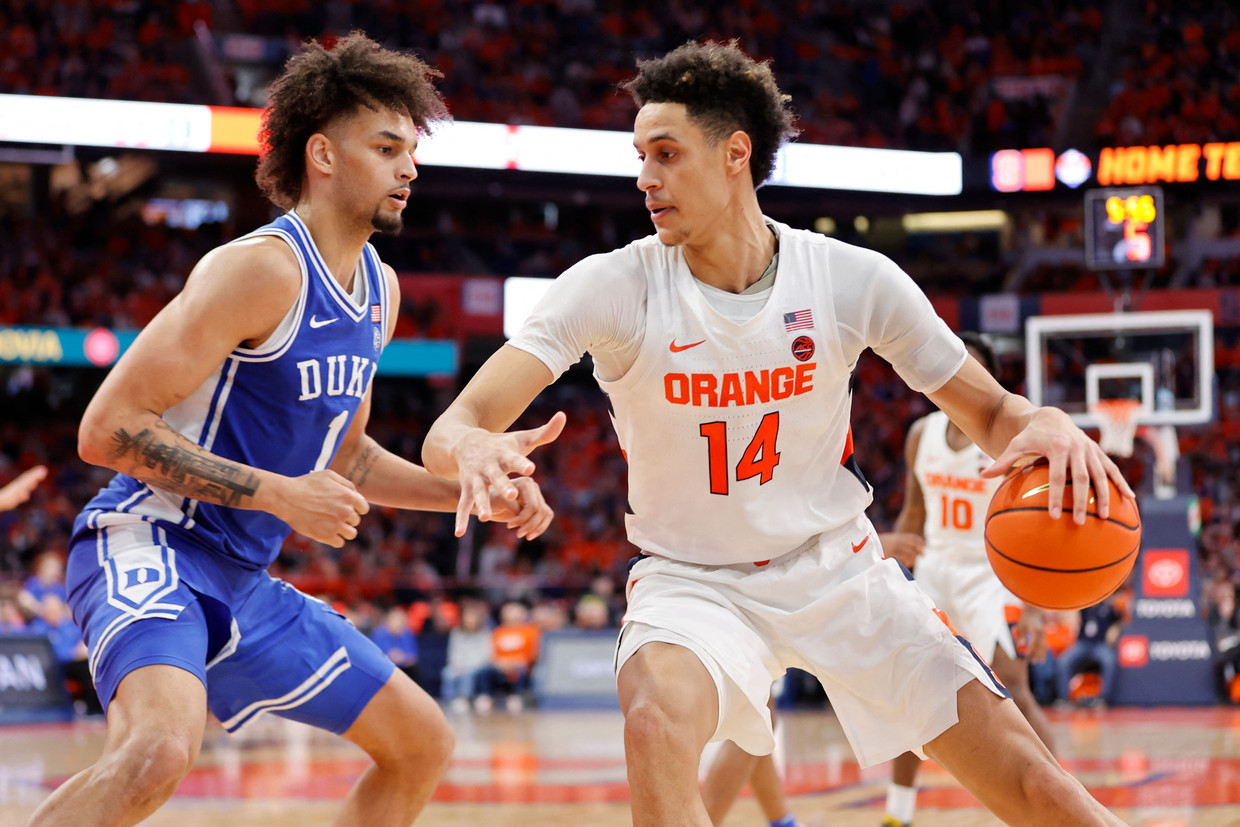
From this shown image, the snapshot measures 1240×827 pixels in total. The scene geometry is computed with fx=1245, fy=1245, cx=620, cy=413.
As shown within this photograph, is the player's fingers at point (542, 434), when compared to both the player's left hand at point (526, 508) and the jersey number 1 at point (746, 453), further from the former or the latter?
the jersey number 1 at point (746, 453)

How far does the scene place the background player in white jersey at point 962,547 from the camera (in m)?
5.88

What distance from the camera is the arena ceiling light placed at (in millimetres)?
25484

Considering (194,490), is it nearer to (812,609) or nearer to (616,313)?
(616,313)

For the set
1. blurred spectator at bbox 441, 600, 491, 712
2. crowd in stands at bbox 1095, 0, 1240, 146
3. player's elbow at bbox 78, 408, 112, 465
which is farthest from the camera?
crowd in stands at bbox 1095, 0, 1240, 146

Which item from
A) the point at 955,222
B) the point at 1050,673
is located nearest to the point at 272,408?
the point at 1050,673

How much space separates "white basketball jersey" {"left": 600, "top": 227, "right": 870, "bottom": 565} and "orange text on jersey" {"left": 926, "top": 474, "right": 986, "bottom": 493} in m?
2.73

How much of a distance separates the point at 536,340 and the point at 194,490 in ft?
3.25

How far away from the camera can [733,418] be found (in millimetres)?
3365

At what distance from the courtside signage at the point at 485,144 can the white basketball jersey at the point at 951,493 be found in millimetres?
11267

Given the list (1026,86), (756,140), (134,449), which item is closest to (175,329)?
(134,449)

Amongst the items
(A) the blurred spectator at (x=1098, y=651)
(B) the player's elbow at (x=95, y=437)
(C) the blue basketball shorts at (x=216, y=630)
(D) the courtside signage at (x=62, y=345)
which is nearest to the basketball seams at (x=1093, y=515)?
(C) the blue basketball shorts at (x=216, y=630)

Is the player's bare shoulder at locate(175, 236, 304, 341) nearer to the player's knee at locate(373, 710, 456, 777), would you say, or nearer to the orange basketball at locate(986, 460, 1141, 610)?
the player's knee at locate(373, 710, 456, 777)

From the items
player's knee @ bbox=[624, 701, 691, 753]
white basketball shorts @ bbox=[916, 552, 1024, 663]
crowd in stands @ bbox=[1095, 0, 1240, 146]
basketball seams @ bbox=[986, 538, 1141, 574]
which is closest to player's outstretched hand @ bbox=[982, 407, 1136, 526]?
basketball seams @ bbox=[986, 538, 1141, 574]

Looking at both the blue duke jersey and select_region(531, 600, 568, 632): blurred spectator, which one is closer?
the blue duke jersey
